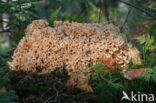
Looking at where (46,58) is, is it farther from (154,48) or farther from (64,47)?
(154,48)

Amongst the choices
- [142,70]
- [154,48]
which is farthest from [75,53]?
[154,48]

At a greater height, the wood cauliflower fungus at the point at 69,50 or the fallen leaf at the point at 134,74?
the wood cauliflower fungus at the point at 69,50

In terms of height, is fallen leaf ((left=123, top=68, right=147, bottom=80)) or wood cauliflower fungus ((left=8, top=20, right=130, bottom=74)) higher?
wood cauliflower fungus ((left=8, top=20, right=130, bottom=74))

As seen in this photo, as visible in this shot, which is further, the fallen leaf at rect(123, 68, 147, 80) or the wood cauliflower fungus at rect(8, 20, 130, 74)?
the wood cauliflower fungus at rect(8, 20, 130, 74)

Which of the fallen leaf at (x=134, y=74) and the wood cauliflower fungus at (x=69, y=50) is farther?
the wood cauliflower fungus at (x=69, y=50)

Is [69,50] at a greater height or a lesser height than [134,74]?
greater

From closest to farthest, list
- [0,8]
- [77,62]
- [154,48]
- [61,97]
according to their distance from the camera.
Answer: [61,97] → [77,62] → [154,48] → [0,8]

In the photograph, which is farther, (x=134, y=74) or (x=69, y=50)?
(x=69, y=50)

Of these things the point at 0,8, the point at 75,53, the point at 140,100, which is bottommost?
the point at 140,100
